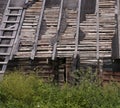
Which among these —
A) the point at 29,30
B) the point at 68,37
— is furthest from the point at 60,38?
the point at 29,30

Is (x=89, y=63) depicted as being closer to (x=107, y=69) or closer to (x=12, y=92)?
(x=107, y=69)

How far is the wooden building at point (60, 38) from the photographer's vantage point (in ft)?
40.9

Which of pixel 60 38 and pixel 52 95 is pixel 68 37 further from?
pixel 52 95

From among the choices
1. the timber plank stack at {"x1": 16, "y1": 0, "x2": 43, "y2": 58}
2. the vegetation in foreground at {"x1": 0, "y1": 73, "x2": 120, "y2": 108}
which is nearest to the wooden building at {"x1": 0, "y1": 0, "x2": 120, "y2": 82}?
the timber plank stack at {"x1": 16, "y1": 0, "x2": 43, "y2": 58}

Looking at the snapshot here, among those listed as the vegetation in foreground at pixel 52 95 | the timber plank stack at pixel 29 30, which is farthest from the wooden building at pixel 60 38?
the vegetation in foreground at pixel 52 95

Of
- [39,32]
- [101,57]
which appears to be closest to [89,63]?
[101,57]

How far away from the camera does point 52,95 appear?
9.71 m

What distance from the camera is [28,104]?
9.85 m

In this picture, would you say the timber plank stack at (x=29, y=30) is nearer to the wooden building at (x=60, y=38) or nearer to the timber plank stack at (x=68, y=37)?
the wooden building at (x=60, y=38)

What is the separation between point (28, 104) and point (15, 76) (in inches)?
47.6

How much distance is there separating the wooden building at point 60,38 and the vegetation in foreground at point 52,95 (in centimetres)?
181

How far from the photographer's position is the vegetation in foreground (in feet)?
30.7

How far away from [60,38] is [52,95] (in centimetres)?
370

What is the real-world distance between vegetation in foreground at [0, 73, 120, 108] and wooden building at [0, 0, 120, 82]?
1.81 m
